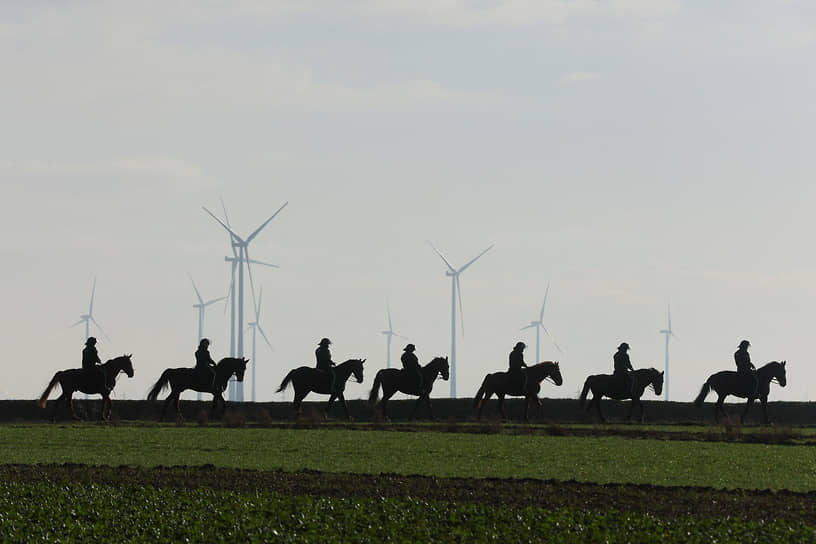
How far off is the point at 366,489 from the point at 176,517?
3.67 meters

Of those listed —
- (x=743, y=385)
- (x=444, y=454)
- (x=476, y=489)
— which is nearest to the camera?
(x=476, y=489)

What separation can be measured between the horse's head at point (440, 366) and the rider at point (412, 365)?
1.05 feet

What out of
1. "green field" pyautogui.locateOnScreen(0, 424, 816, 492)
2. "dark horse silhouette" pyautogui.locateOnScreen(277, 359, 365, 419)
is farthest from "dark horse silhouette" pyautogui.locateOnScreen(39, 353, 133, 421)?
"green field" pyautogui.locateOnScreen(0, 424, 816, 492)

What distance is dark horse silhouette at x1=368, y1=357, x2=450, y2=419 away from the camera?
141 feet

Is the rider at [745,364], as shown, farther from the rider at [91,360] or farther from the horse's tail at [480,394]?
the rider at [91,360]

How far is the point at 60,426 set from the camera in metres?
38.2

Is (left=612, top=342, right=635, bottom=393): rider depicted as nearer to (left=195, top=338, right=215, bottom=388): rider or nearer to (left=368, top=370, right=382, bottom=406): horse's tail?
(left=368, top=370, right=382, bottom=406): horse's tail

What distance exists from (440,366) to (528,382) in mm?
2478

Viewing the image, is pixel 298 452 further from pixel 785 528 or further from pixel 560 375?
pixel 560 375

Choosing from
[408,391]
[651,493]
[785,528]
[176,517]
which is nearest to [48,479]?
[176,517]

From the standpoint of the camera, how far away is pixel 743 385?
1666 inches

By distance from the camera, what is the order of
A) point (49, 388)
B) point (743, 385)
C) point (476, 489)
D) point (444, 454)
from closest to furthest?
1. point (476, 489)
2. point (444, 454)
3. point (49, 388)
4. point (743, 385)

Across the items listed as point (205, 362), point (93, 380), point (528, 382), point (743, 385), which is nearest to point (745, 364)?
point (743, 385)

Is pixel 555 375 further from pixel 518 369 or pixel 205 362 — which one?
pixel 205 362
